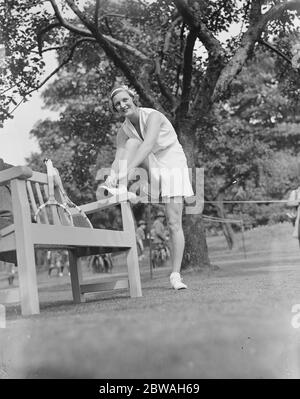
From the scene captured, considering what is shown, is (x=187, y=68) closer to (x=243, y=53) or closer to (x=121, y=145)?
(x=243, y=53)

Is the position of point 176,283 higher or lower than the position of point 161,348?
lower

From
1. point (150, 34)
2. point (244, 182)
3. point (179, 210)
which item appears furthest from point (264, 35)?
point (244, 182)

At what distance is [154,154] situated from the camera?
3.46 m

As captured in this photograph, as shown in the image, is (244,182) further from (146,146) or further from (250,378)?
(250,378)

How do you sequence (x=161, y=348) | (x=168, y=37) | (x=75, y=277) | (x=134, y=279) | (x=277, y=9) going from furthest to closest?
1. (x=168, y=37)
2. (x=277, y=9)
3. (x=75, y=277)
4. (x=134, y=279)
5. (x=161, y=348)

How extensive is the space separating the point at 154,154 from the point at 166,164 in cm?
8

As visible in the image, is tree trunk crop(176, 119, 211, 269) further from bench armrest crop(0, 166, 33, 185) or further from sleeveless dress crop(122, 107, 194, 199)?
bench armrest crop(0, 166, 33, 185)

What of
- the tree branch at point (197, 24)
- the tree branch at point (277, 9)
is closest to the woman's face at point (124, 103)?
the tree branch at point (197, 24)

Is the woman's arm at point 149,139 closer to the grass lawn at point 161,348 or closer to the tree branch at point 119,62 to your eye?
the grass lawn at point 161,348

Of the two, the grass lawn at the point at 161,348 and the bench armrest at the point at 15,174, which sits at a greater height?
the bench armrest at the point at 15,174

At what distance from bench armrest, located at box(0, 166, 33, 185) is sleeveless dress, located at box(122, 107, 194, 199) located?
891mm

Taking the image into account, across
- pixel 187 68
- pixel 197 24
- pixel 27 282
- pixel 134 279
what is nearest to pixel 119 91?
pixel 134 279

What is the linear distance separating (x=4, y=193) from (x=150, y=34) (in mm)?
6939

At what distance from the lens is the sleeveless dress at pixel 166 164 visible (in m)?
3.44
